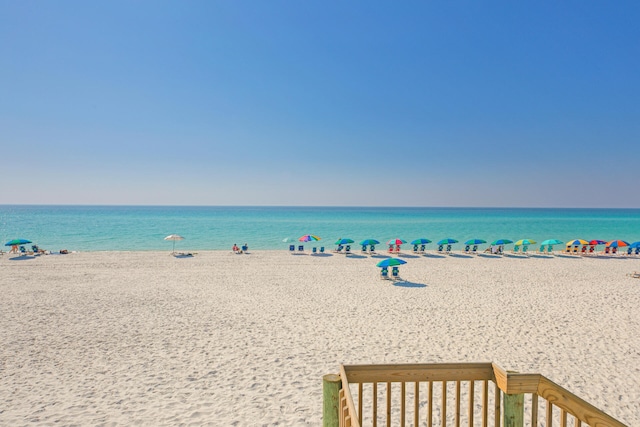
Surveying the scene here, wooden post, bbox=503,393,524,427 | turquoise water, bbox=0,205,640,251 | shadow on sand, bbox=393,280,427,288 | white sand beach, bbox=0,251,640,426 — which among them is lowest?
turquoise water, bbox=0,205,640,251

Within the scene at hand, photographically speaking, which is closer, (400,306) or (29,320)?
(29,320)

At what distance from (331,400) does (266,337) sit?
5711 millimetres

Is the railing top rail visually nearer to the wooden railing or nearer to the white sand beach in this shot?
the wooden railing

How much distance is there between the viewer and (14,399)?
17.7 ft

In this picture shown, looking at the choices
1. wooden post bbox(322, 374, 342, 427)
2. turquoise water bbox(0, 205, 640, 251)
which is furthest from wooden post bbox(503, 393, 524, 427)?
turquoise water bbox(0, 205, 640, 251)

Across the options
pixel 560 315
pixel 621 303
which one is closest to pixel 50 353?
pixel 560 315

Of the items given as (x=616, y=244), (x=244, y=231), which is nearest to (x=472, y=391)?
(x=616, y=244)

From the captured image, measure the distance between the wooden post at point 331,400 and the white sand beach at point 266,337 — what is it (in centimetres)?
251

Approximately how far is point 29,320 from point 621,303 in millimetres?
17922

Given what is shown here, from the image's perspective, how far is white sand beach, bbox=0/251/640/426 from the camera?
5.36m

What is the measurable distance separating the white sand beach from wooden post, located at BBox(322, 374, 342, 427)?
8.25 feet

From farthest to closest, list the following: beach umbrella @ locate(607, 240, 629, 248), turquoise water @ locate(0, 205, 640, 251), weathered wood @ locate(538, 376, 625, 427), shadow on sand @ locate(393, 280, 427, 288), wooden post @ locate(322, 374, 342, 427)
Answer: turquoise water @ locate(0, 205, 640, 251), beach umbrella @ locate(607, 240, 629, 248), shadow on sand @ locate(393, 280, 427, 288), wooden post @ locate(322, 374, 342, 427), weathered wood @ locate(538, 376, 625, 427)

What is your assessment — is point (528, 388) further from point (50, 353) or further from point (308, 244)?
point (308, 244)

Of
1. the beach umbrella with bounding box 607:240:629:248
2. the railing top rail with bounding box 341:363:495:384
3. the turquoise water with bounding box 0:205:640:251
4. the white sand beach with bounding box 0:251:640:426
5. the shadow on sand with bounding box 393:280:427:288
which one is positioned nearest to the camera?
the railing top rail with bounding box 341:363:495:384
